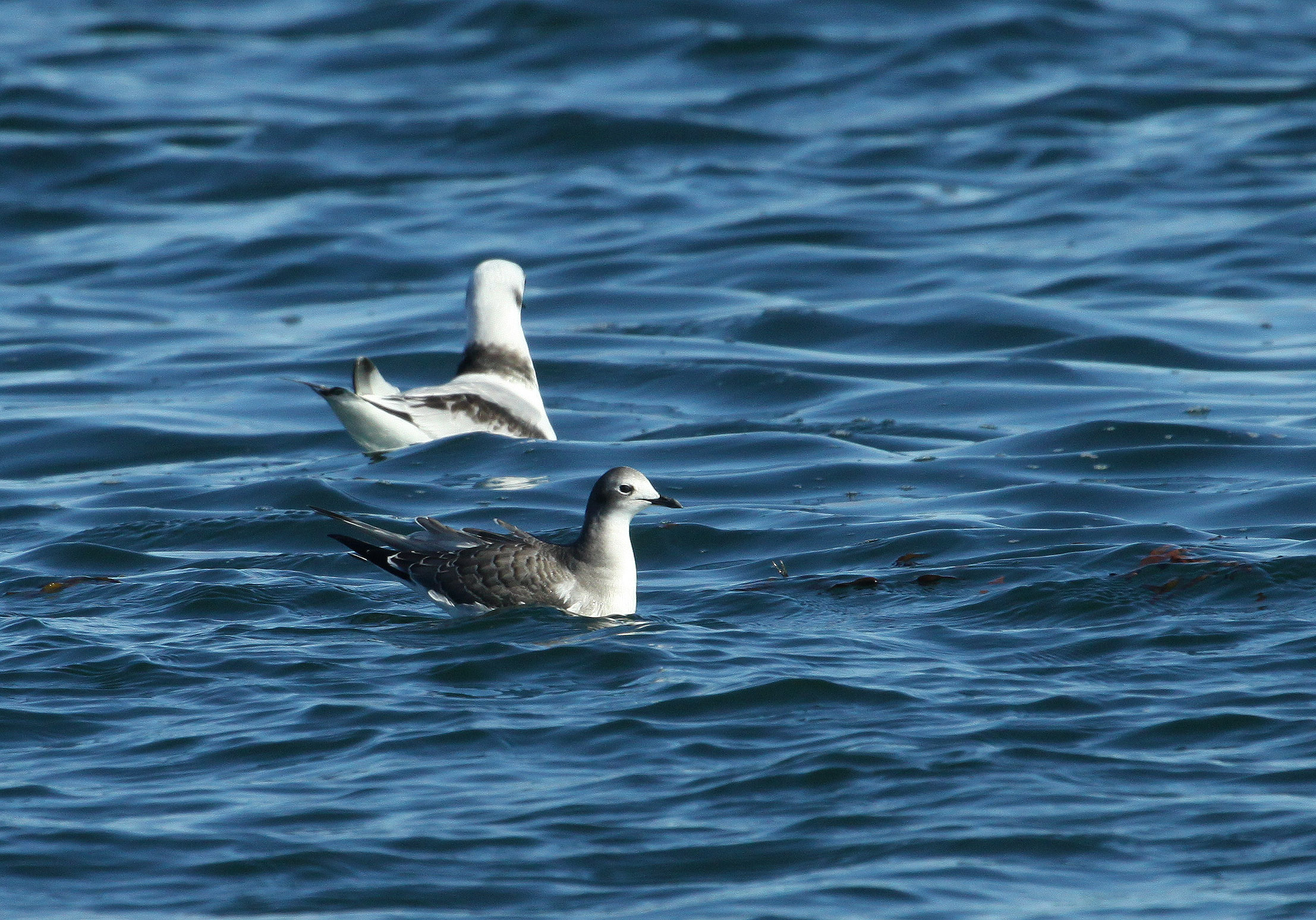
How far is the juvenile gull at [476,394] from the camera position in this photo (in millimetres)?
11836

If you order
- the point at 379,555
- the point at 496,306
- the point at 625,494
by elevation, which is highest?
the point at 496,306

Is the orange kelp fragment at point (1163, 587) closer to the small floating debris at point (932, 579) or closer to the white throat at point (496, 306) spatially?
the small floating debris at point (932, 579)

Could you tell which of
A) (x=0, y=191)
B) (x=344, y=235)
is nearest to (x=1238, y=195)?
(x=344, y=235)

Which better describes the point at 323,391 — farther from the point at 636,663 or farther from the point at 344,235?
the point at 344,235

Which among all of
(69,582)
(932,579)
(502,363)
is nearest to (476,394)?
(502,363)

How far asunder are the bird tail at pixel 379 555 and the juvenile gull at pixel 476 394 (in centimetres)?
262

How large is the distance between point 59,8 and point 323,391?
24341mm

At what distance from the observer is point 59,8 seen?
3275 centimetres

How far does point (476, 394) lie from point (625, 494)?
167 inches

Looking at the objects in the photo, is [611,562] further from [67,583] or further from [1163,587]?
[67,583]

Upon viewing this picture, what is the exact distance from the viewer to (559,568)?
333 inches

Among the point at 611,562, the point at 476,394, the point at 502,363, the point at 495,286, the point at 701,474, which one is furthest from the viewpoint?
the point at 495,286

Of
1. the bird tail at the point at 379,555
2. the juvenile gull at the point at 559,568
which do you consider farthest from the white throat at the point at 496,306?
the juvenile gull at the point at 559,568

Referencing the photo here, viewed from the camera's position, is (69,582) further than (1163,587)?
Yes
